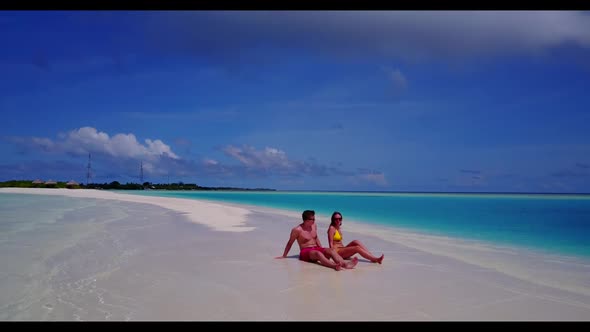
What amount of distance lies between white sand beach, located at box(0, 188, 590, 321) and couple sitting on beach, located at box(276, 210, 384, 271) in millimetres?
203

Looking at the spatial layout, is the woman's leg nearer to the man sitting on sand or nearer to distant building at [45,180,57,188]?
the man sitting on sand

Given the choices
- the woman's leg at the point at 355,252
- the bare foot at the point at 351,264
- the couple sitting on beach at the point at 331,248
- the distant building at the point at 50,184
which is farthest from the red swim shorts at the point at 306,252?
the distant building at the point at 50,184

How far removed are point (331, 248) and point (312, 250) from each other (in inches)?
17.5

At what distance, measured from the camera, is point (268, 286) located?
20.1 ft

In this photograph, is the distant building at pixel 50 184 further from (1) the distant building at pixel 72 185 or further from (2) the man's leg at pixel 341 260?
(2) the man's leg at pixel 341 260

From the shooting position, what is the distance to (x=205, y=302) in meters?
5.20

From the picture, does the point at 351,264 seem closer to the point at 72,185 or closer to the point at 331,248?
the point at 331,248

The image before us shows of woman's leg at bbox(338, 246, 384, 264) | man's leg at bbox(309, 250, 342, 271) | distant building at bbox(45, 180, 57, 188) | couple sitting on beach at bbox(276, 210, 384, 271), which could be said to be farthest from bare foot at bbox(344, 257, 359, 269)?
distant building at bbox(45, 180, 57, 188)

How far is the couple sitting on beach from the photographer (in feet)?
25.0

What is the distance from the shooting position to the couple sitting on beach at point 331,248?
300 inches
